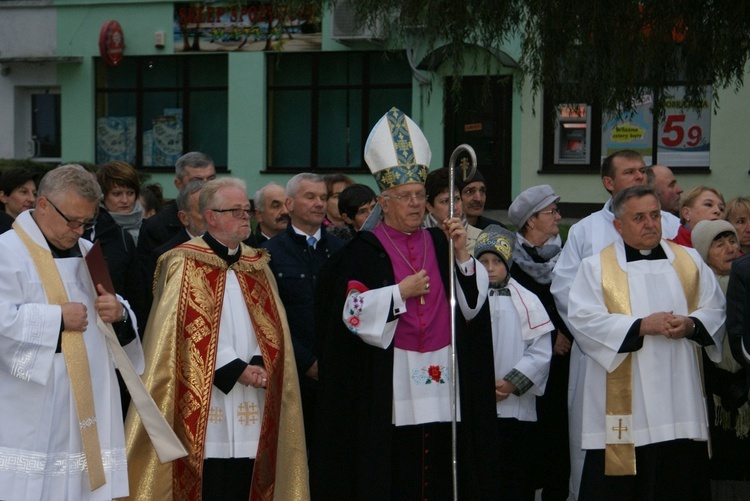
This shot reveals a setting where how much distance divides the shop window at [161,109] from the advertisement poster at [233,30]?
48cm

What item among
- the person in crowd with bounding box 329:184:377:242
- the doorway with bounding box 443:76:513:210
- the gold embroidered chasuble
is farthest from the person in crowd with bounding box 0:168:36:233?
the doorway with bounding box 443:76:513:210

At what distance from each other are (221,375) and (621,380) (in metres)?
2.07

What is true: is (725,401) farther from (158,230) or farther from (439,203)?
(158,230)

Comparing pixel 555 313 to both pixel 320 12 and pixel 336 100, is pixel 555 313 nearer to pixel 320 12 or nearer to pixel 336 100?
pixel 320 12

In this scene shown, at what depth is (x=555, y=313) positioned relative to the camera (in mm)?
A: 7020

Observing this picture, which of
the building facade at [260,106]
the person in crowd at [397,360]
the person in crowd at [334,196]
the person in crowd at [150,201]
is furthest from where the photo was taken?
the building facade at [260,106]

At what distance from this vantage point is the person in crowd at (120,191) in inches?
284

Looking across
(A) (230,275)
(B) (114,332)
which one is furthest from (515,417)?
(B) (114,332)

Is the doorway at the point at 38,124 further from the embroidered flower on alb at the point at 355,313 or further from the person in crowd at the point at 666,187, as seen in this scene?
the embroidered flower on alb at the point at 355,313

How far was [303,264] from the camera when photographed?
6688 mm

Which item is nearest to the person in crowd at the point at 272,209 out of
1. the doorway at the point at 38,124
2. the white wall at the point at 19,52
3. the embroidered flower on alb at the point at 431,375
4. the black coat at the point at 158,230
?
the black coat at the point at 158,230

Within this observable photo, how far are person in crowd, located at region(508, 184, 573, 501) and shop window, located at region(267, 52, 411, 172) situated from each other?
1424 cm

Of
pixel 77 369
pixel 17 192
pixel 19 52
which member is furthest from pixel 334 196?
pixel 19 52

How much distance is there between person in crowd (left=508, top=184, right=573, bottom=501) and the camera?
6.98 meters
